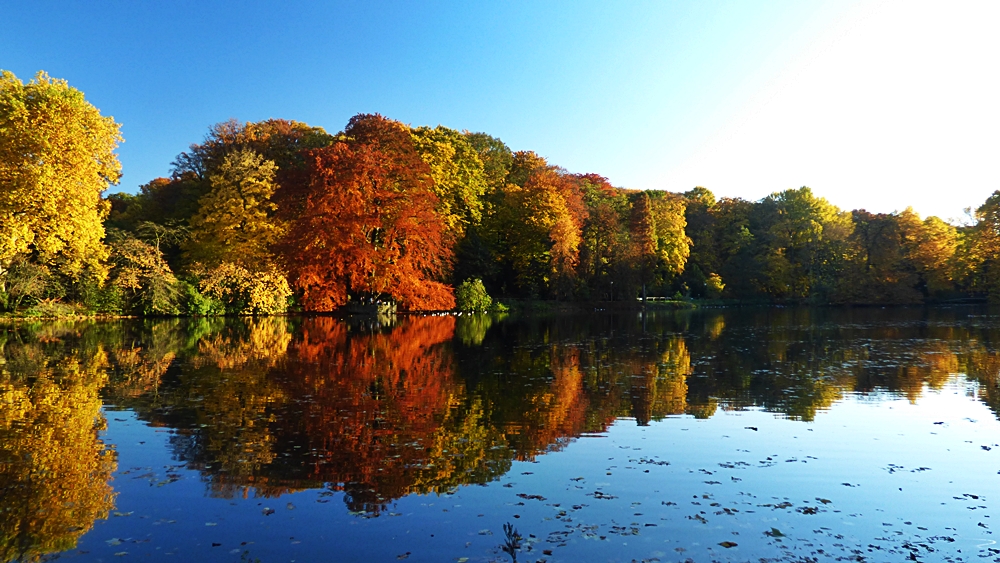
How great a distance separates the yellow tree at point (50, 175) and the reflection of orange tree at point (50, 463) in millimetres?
20476

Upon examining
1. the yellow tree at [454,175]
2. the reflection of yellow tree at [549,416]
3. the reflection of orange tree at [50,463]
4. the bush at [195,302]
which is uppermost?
the yellow tree at [454,175]

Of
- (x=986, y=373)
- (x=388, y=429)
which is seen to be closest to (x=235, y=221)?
(x=388, y=429)

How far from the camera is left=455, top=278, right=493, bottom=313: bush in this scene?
45.2 metres

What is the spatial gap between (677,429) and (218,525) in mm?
6328

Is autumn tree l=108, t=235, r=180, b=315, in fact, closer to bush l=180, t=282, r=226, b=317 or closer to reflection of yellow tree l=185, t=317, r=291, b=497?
bush l=180, t=282, r=226, b=317

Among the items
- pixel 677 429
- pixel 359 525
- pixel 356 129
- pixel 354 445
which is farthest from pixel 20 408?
pixel 356 129

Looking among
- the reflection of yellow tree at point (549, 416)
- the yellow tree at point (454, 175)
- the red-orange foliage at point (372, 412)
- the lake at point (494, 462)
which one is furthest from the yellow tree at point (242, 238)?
the reflection of yellow tree at point (549, 416)

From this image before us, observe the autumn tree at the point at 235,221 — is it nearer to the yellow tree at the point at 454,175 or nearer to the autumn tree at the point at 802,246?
the yellow tree at the point at 454,175

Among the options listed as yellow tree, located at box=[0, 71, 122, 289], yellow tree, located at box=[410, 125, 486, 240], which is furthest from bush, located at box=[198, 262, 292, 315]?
yellow tree, located at box=[410, 125, 486, 240]

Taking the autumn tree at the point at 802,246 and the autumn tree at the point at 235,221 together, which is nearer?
the autumn tree at the point at 235,221

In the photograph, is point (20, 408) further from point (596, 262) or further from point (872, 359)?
point (596, 262)

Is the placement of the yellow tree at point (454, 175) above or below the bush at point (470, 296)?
above

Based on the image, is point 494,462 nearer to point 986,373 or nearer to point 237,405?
point 237,405

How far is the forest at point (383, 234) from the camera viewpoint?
1193 inches
